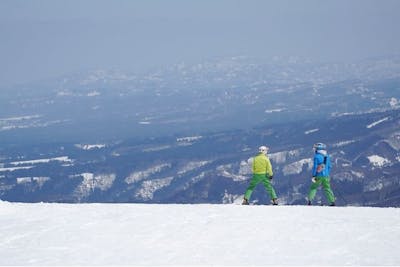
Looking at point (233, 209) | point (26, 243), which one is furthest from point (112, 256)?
point (233, 209)

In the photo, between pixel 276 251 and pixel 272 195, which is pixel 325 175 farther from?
pixel 276 251

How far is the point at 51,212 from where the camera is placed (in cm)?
2236

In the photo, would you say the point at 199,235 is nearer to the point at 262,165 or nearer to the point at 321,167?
the point at 262,165

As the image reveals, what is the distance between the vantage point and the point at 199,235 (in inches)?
711

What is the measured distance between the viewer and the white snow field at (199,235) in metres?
15.8

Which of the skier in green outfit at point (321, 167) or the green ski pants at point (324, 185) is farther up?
the skier in green outfit at point (321, 167)

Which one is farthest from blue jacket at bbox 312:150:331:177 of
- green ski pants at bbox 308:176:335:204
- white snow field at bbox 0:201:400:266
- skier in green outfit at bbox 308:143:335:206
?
white snow field at bbox 0:201:400:266

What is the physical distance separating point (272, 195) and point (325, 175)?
2.14 m

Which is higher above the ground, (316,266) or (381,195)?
(316,266)

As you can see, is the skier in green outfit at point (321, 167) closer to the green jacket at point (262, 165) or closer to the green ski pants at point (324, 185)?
the green ski pants at point (324, 185)

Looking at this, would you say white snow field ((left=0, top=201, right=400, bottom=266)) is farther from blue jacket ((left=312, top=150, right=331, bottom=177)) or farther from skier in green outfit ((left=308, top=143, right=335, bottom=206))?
blue jacket ((left=312, top=150, right=331, bottom=177))

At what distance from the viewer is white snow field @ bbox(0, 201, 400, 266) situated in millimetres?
15812

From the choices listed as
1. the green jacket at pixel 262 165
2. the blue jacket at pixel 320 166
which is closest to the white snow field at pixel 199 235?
the blue jacket at pixel 320 166

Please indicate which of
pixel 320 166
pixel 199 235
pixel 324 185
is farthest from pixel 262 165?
pixel 199 235
